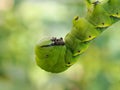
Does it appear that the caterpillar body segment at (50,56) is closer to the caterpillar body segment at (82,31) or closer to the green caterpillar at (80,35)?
the green caterpillar at (80,35)

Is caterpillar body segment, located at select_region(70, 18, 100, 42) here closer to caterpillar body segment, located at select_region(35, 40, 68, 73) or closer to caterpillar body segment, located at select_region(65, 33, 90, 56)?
caterpillar body segment, located at select_region(65, 33, 90, 56)

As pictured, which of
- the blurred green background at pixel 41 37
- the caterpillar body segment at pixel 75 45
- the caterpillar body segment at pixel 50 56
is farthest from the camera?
the blurred green background at pixel 41 37

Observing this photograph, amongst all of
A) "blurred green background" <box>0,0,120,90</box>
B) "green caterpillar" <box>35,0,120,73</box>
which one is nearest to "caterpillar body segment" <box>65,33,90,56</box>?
"green caterpillar" <box>35,0,120,73</box>

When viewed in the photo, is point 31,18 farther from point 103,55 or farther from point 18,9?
point 103,55

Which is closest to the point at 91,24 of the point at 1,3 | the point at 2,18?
the point at 2,18

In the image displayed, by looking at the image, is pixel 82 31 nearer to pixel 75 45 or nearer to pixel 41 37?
pixel 75 45

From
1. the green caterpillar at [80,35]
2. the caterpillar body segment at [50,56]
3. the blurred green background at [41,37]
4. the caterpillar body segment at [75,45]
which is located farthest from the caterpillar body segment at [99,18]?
the blurred green background at [41,37]
